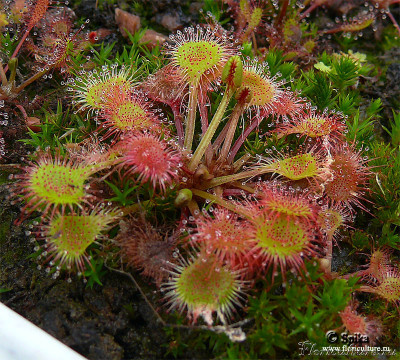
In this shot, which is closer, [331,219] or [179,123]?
[331,219]

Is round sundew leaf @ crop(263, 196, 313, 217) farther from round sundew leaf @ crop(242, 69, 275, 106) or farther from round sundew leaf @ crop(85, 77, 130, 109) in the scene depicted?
round sundew leaf @ crop(85, 77, 130, 109)

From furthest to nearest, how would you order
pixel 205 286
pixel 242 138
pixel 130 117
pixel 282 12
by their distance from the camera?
pixel 282 12 < pixel 242 138 < pixel 130 117 < pixel 205 286

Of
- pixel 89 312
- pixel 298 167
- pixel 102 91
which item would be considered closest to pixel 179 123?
pixel 102 91

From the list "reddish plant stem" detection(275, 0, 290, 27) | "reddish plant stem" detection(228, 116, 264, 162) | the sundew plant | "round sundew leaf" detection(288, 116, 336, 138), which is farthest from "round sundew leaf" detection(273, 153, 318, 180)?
"reddish plant stem" detection(275, 0, 290, 27)

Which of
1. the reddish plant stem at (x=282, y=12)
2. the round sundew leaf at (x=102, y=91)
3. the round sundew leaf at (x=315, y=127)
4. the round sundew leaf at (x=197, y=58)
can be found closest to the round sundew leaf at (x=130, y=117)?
the round sundew leaf at (x=102, y=91)

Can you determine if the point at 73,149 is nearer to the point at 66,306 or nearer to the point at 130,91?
the point at 130,91

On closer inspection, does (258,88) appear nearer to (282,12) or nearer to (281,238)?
(281,238)

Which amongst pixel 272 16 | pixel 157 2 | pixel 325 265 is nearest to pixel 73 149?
pixel 325 265
